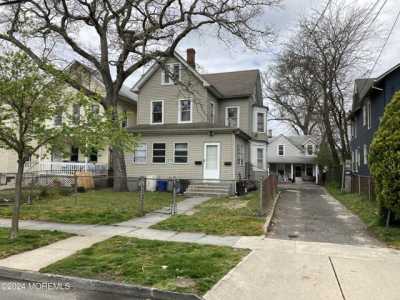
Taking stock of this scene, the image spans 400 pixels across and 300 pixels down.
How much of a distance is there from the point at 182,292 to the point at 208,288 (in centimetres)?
40

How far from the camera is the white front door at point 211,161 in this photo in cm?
2033

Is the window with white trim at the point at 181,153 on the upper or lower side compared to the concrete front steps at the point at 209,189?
upper

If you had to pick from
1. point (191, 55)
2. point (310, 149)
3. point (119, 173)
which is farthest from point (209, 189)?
point (310, 149)

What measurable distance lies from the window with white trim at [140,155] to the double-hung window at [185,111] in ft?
9.78

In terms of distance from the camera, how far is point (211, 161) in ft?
67.2

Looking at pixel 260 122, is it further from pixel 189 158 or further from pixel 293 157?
pixel 293 157

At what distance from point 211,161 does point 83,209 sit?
9370mm

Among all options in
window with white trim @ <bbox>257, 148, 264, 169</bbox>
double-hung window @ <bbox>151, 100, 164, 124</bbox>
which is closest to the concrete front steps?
double-hung window @ <bbox>151, 100, 164, 124</bbox>

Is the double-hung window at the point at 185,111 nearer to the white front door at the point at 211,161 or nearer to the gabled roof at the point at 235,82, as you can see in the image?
the white front door at the point at 211,161

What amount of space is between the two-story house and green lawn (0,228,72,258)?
471 inches

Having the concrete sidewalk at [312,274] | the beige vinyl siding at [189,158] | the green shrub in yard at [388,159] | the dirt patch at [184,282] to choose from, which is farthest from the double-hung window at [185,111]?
the dirt patch at [184,282]

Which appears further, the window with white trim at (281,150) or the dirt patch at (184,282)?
the window with white trim at (281,150)

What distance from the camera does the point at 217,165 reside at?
20312mm

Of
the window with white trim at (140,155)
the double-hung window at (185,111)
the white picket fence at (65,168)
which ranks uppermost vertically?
the double-hung window at (185,111)
